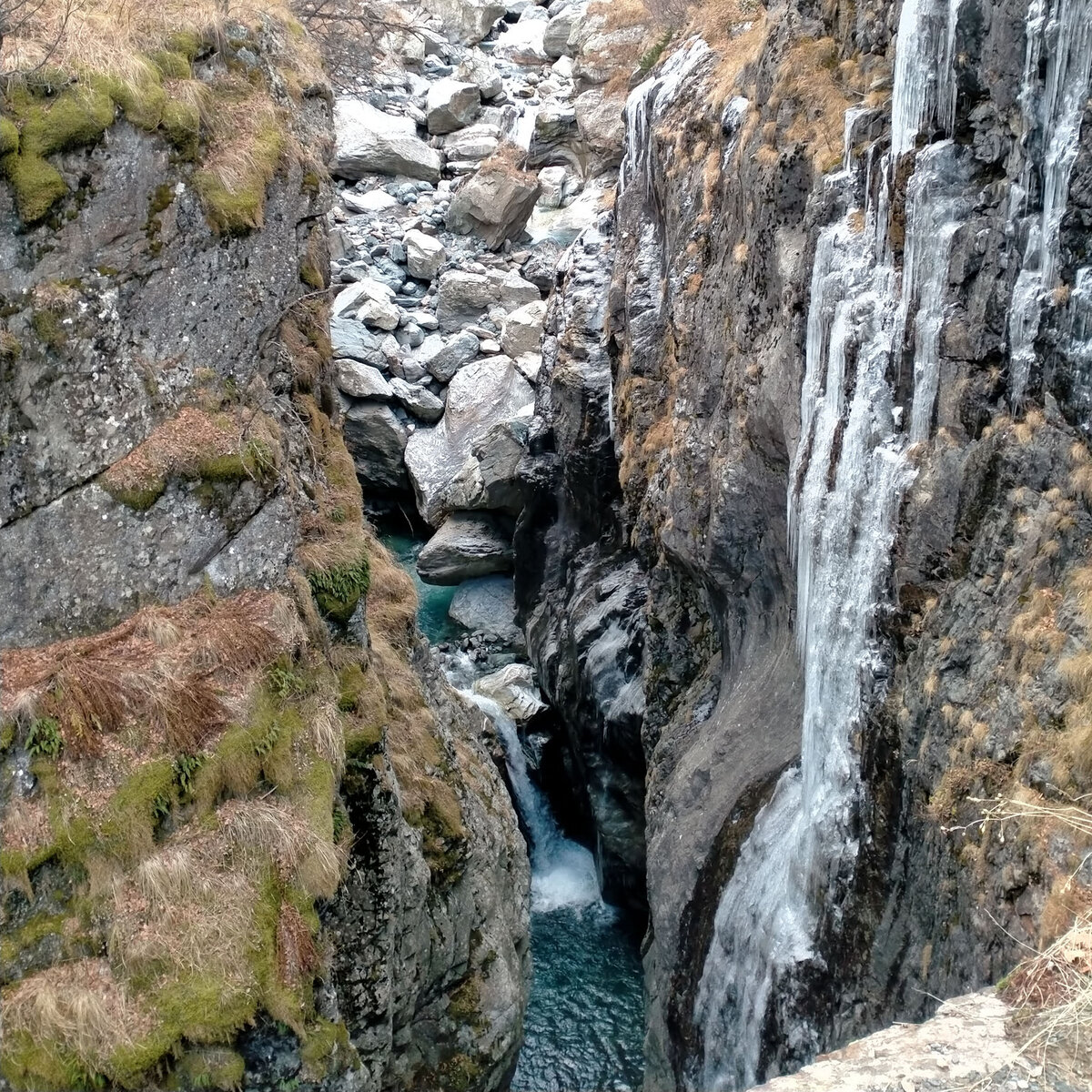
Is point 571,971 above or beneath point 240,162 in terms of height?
beneath

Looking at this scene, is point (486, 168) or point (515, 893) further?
point (486, 168)

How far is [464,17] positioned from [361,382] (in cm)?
2586

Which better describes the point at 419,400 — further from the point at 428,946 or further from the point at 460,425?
the point at 428,946

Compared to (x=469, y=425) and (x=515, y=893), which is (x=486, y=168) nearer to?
(x=469, y=425)

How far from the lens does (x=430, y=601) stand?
25.9m

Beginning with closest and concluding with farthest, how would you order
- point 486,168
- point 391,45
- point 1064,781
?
point 1064,781 < point 486,168 < point 391,45

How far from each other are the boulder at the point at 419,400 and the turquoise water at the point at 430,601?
355 cm

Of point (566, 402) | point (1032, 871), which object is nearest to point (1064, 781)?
point (1032, 871)

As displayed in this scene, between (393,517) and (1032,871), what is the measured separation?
23.9 meters

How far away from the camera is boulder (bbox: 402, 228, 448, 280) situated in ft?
108

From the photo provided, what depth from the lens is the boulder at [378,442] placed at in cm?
2847

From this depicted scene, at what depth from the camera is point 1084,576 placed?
754 cm

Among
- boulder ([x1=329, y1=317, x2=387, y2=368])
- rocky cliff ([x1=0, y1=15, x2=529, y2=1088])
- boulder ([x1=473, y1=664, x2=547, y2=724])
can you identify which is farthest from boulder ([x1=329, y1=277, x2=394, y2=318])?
rocky cliff ([x1=0, y1=15, x2=529, y2=1088])

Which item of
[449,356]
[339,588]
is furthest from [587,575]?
[449,356]
